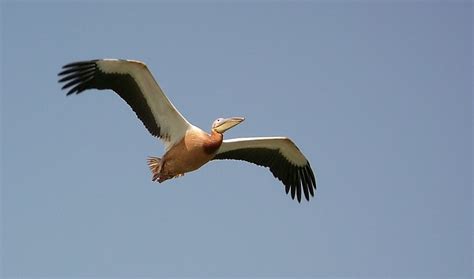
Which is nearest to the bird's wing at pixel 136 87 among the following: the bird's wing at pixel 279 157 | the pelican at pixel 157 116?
the pelican at pixel 157 116

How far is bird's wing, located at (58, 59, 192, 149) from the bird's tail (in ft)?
1.15

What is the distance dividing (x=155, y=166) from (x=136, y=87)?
1.38 m

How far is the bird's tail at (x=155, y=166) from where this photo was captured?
1552 cm

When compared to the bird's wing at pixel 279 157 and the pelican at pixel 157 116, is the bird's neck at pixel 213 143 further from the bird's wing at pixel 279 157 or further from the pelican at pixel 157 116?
the bird's wing at pixel 279 157

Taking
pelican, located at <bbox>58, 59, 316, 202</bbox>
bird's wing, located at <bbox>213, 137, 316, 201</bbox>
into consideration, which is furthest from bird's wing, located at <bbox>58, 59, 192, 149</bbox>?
bird's wing, located at <bbox>213, 137, 316, 201</bbox>

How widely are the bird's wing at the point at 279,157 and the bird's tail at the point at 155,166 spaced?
111 cm

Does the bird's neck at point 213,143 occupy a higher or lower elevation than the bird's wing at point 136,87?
lower

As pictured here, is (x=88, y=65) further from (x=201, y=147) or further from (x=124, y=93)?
(x=201, y=147)

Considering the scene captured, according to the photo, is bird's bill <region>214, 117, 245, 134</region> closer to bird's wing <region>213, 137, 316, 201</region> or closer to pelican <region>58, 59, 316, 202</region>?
pelican <region>58, 59, 316, 202</region>

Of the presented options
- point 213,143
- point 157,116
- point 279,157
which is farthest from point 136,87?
point 279,157

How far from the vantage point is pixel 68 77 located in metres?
14.9

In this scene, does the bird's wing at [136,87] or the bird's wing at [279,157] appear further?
the bird's wing at [279,157]

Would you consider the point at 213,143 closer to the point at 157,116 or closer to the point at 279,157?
the point at 157,116

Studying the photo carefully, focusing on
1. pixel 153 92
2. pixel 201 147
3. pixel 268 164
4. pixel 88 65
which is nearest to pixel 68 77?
pixel 88 65
